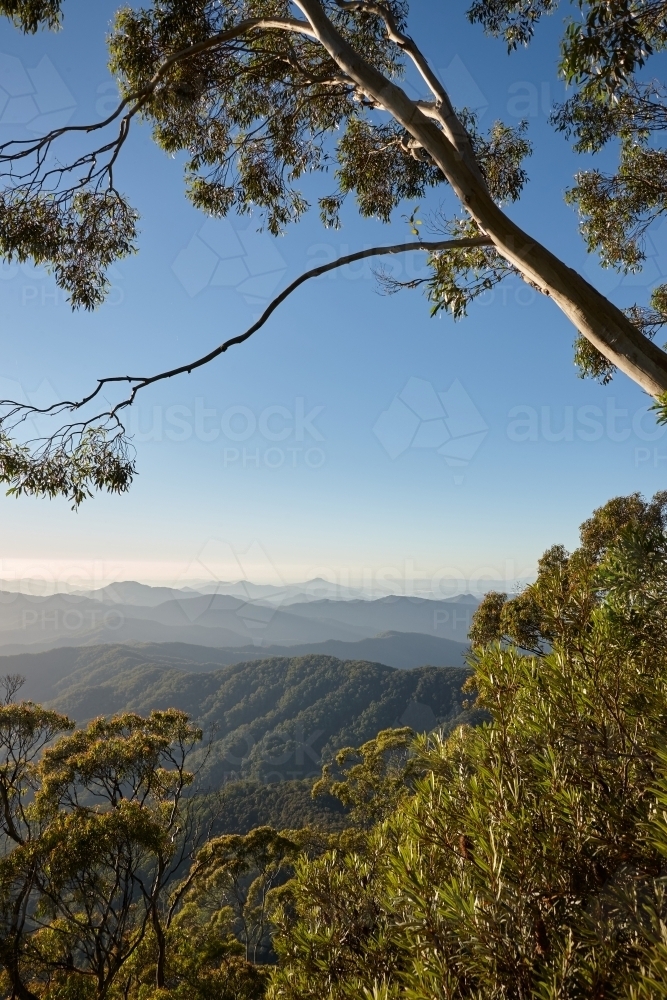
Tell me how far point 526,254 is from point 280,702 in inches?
4084

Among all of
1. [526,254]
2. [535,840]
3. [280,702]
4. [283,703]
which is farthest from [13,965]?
[280,702]

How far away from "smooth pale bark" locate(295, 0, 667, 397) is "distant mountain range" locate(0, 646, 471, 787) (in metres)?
62.5

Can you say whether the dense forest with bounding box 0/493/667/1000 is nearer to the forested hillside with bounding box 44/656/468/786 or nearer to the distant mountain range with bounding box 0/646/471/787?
the distant mountain range with bounding box 0/646/471/787

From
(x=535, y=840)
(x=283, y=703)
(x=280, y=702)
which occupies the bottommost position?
(x=280, y=702)

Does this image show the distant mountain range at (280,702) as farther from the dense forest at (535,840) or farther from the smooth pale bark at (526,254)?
the dense forest at (535,840)

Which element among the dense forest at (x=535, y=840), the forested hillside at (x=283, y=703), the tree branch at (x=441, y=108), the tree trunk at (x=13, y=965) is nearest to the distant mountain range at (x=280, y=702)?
the forested hillside at (x=283, y=703)

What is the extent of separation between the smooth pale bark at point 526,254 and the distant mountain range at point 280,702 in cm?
6254

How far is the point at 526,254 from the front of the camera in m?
2.96

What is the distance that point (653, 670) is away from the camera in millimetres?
1093

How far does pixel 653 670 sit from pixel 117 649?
169 meters

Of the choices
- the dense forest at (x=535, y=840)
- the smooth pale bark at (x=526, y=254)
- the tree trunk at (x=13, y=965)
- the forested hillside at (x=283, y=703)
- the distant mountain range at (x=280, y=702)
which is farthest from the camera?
the forested hillside at (x=283, y=703)

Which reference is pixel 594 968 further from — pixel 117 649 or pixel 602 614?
pixel 117 649

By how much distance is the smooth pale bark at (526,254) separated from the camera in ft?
8.39

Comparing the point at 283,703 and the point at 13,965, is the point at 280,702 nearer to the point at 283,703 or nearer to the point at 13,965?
the point at 283,703
